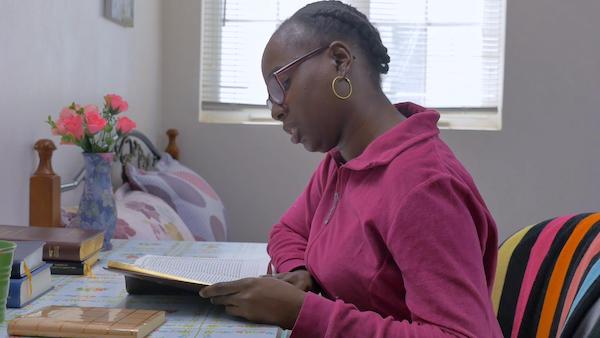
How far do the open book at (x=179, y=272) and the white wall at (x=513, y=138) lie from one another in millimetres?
1582

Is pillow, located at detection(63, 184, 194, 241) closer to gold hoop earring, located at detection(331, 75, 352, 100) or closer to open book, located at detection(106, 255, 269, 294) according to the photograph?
open book, located at detection(106, 255, 269, 294)

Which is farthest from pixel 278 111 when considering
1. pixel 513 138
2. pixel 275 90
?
pixel 513 138

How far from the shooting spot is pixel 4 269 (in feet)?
3.46

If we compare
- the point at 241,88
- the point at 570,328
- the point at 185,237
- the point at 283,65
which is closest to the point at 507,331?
the point at 570,328

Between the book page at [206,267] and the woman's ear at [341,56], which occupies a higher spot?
the woman's ear at [341,56]

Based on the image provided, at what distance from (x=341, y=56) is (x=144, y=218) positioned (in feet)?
3.92

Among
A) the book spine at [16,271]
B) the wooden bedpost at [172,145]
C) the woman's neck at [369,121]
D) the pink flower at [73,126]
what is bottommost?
the book spine at [16,271]

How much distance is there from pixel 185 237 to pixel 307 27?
1.30 metres

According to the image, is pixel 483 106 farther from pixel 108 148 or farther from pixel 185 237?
pixel 108 148

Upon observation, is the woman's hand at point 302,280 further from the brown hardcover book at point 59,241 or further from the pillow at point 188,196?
the pillow at point 188,196

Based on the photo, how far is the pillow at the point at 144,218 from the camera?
2.06 meters

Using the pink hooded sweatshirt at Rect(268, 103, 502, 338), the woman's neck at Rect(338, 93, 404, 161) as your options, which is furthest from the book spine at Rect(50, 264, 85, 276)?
the woman's neck at Rect(338, 93, 404, 161)

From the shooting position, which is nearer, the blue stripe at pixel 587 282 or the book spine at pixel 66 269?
the blue stripe at pixel 587 282

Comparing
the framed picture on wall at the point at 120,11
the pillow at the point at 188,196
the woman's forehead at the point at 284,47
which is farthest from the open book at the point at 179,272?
the framed picture on wall at the point at 120,11
